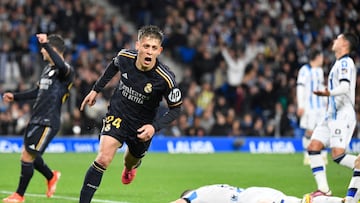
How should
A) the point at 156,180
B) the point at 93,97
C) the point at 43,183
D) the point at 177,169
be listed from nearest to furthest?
the point at 93,97
the point at 43,183
the point at 156,180
the point at 177,169

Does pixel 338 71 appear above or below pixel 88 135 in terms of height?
above

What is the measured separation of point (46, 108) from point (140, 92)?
9.16 feet

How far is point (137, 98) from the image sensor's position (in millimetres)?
10328

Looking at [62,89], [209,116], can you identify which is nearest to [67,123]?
[209,116]

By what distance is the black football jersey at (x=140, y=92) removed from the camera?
10234 millimetres

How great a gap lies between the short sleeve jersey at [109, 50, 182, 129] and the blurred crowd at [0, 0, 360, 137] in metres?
13.6

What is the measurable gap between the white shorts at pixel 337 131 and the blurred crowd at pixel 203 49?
11469 millimetres

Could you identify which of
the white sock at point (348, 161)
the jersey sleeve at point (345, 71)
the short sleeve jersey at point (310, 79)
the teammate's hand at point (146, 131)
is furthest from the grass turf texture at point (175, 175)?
the teammate's hand at point (146, 131)

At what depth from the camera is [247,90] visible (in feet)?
87.9

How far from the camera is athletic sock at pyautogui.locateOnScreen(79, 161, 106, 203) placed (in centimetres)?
977

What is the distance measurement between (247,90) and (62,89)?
14.5m

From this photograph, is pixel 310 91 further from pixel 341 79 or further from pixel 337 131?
pixel 341 79

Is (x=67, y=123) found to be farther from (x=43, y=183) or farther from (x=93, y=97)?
(x=93, y=97)

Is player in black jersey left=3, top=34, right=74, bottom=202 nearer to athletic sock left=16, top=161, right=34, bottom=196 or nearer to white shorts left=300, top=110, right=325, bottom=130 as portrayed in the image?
athletic sock left=16, top=161, right=34, bottom=196
